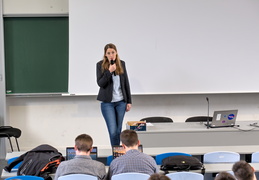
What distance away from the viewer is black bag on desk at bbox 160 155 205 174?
3191 millimetres

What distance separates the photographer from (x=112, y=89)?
4.74m

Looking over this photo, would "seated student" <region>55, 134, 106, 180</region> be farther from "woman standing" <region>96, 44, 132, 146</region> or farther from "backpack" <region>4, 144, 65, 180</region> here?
"woman standing" <region>96, 44, 132, 146</region>

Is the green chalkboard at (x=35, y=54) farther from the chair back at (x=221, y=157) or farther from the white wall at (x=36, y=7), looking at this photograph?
the chair back at (x=221, y=157)

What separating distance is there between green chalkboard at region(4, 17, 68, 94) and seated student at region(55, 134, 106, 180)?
3.31m

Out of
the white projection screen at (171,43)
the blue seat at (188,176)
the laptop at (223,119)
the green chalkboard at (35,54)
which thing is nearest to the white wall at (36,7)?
the green chalkboard at (35,54)

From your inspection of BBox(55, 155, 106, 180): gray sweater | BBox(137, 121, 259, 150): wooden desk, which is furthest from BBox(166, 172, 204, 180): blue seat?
BBox(137, 121, 259, 150): wooden desk

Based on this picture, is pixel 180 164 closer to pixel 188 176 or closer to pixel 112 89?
pixel 188 176

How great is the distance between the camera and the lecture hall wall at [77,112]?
251 inches

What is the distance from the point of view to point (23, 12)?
6.07 m

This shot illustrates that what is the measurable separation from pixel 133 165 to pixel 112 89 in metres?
1.90

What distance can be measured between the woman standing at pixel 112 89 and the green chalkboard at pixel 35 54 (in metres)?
1.62

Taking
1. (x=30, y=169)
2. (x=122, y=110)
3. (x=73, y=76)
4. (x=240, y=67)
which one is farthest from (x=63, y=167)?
(x=240, y=67)

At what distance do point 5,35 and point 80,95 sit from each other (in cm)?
157

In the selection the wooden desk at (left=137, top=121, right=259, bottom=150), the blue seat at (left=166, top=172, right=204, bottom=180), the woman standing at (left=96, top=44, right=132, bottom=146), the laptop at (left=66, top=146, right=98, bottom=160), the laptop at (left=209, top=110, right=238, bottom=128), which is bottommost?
the wooden desk at (left=137, top=121, right=259, bottom=150)
